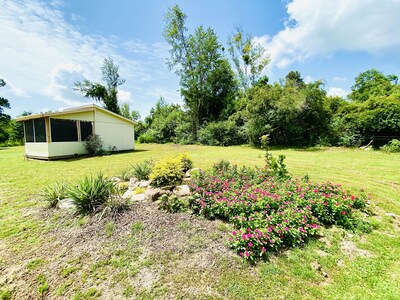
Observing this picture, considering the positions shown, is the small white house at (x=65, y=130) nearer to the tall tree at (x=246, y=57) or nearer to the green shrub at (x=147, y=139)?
the green shrub at (x=147, y=139)

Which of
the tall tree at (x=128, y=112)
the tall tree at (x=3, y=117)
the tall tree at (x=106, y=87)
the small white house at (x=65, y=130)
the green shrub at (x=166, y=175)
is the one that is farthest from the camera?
the tall tree at (x=128, y=112)

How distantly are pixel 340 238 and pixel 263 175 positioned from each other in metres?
1.86

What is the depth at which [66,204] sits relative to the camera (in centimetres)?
331

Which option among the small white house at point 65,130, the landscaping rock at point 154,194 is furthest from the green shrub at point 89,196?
the small white house at point 65,130

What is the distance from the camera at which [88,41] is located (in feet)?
27.5

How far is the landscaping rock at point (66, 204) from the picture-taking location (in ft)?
10.5

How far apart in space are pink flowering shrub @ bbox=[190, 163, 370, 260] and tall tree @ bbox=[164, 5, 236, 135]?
1797 centimetres

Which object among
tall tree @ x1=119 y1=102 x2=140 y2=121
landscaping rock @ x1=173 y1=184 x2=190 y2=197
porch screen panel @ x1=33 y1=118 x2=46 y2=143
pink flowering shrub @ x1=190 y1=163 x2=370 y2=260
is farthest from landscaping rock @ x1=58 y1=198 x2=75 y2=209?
tall tree @ x1=119 y1=102 x2=140 y2=121

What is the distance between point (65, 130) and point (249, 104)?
13225mm

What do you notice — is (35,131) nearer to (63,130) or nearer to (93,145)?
(63,130)

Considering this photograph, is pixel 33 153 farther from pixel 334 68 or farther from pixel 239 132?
pixel 334 68

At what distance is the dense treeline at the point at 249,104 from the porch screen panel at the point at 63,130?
36.5ft

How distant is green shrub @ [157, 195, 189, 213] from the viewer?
304 cm

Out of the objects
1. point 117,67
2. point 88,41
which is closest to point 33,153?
point 88,41
